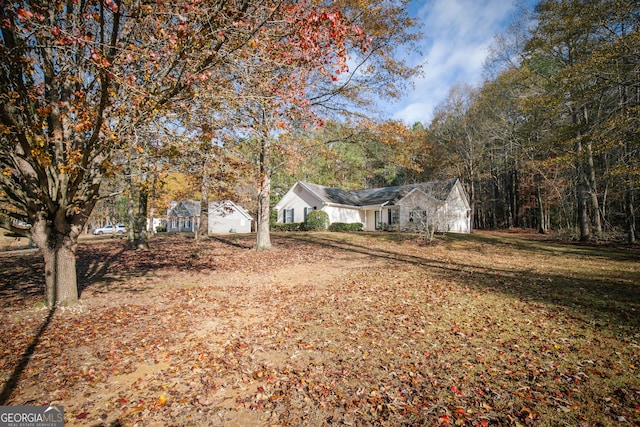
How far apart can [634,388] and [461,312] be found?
2.84 metres

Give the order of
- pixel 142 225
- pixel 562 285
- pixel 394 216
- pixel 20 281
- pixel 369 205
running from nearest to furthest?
pixel 562 285 → pixel 20 281 → pixel 142 225 → pixel 394 216 → pixel 369 205

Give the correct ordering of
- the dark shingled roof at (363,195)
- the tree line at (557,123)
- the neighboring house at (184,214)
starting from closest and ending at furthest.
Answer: the tree line at (557,123), the dark shingled roof at (363,195), the neighboring house at (184,214)

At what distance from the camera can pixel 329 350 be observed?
4.69 m

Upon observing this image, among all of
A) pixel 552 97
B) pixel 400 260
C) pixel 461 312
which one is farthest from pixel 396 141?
pixel 461 312

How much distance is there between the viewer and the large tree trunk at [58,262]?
247 inches

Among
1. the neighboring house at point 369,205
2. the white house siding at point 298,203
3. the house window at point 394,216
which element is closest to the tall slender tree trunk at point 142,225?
the neighboring house at point 369,205

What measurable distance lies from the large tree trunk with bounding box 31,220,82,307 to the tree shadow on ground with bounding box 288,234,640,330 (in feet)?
33.2

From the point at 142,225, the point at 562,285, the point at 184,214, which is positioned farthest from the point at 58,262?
the point at 184,214

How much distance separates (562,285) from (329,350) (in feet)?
26.2

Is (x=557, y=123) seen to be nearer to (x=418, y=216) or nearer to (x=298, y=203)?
(x=418, y=216)

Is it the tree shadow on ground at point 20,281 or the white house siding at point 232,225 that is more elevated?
the white house siding at point 232,225

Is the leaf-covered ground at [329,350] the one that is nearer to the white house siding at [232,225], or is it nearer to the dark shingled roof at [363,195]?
the dark shingled roof at [363,195]

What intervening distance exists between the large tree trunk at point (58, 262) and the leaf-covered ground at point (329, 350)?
0.32 meters

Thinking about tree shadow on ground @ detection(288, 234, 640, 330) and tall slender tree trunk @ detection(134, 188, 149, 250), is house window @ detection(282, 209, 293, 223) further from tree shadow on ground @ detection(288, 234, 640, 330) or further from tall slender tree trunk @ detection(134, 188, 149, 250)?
tree shadow on ground @ detection(288, 234, 640, 330)
